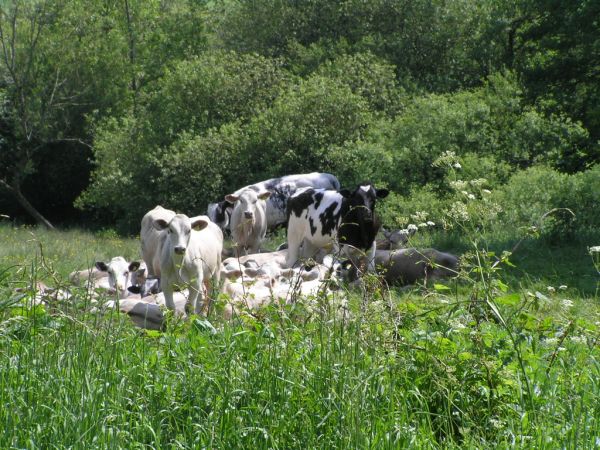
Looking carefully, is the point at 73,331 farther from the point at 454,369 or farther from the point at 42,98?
the point at 42,98

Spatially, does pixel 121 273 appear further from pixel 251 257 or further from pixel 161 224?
pixel 251 257

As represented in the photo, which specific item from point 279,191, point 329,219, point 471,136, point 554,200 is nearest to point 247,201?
point 279,191

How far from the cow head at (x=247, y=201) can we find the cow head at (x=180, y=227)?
21.5 ft

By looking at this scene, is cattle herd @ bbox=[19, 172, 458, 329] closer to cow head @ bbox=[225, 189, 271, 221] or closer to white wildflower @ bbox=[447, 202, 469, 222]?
cow head @ bbox=[225, 189, 271, 221]

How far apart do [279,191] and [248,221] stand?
3296 mm

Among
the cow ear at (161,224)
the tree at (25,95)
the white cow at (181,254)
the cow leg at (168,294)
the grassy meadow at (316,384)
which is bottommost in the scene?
the tree at (25,95)

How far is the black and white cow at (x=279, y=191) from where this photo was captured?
72.0 ft

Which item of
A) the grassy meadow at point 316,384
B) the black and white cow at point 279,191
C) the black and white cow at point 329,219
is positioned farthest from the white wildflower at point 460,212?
the black and white cow at point 279,191

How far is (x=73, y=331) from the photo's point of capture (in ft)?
19.8

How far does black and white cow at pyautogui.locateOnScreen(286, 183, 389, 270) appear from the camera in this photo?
15.0m

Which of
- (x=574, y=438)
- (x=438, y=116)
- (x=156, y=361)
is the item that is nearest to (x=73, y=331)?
(x=156, y=361)

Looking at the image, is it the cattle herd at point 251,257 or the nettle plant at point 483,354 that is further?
the cattle herd at point 251,257

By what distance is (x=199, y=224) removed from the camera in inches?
470

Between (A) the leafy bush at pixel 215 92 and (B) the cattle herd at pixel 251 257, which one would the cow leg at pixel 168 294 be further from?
(A) the leafy bush at pixel 215 92
